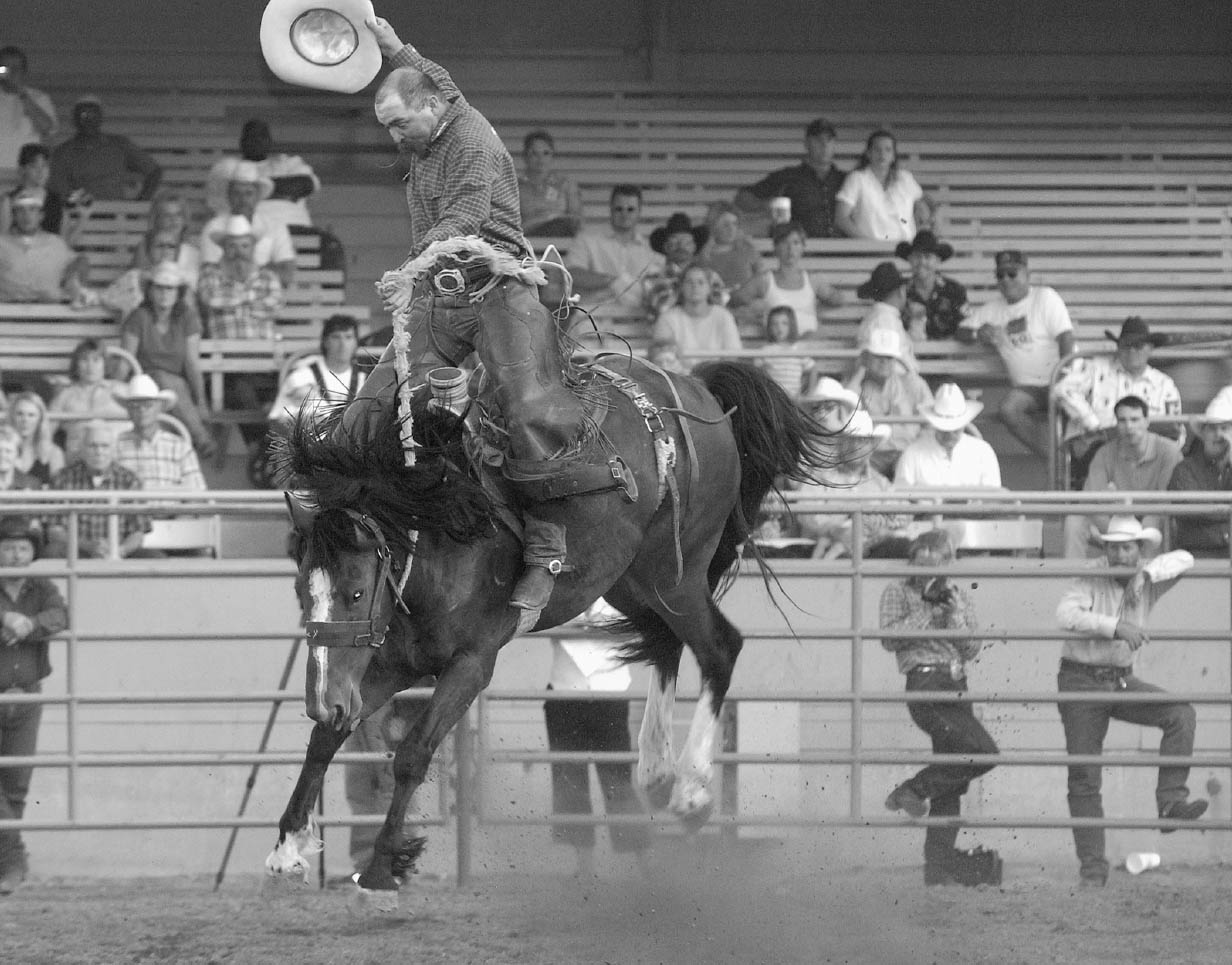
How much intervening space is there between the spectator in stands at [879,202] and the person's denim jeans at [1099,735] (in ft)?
17.4

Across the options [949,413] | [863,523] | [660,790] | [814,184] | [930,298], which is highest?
[814,184]

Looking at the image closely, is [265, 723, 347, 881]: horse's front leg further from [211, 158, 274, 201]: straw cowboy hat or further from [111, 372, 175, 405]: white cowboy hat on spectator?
[211, 158, 274, 201]: straw cowboy hat

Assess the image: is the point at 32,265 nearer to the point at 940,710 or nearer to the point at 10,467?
the point at 10,467

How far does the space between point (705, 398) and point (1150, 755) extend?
261cm

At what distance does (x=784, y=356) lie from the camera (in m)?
9.78

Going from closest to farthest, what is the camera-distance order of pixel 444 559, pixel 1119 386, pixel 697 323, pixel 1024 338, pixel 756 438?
pixel 444 559
pixel 756 438
pixel 1119 386
pixel 697 323
pixel 1024 338

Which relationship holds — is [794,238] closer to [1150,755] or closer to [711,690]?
[1150,755]

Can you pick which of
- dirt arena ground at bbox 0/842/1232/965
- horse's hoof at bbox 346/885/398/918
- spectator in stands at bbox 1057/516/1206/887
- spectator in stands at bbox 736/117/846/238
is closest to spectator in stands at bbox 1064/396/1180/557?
spectator in stands at bbox 1057/516/1206/887

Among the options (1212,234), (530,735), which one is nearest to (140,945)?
(530,735)

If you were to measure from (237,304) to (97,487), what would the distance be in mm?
2350

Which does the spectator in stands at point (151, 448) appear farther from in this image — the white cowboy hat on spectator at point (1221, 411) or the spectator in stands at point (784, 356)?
the white cowboy hat on spectator at point (1221, 411)

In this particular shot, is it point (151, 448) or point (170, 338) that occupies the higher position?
point (170, 338)

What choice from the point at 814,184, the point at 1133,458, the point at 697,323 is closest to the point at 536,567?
the point at 1133,458

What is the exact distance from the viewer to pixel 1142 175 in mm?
13109
